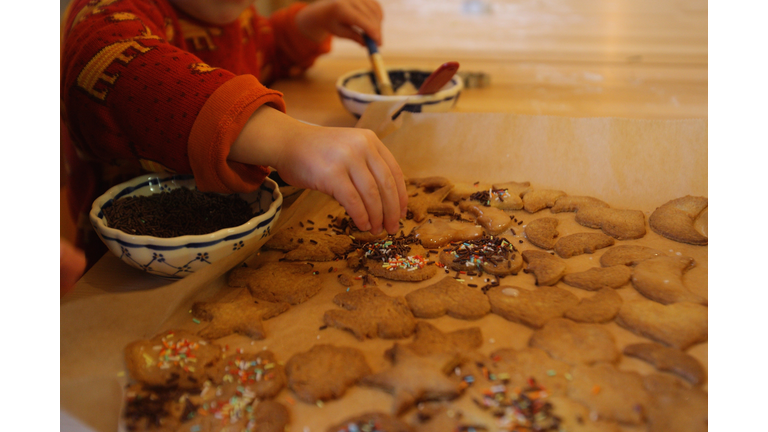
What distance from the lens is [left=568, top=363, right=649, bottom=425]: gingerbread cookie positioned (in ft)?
1.79

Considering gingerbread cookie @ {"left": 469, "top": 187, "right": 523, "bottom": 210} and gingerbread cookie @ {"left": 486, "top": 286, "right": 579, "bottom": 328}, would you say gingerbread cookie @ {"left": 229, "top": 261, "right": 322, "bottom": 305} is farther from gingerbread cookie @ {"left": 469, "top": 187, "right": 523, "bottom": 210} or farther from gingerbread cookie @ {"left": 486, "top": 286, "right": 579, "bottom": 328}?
gingerbread cookie @ {"left": 469, "top": 187, "right": 523, "bottom": 210}

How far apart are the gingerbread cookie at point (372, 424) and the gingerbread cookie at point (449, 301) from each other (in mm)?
190

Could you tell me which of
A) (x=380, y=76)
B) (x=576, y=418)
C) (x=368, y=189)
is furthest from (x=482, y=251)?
(x=380, y=76)

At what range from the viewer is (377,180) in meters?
0.77

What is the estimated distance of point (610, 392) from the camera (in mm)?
566

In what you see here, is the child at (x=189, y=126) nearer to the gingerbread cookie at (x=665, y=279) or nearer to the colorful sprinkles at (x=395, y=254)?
the colorful sprinkles at (x=395, y=254)

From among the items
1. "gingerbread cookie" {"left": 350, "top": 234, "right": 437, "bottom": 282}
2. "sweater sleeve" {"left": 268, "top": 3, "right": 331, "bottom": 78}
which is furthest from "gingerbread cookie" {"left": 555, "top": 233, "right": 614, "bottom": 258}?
"sweater sleeve" {"left": 268, "top": 3, "right": 331, "bottom": 78}

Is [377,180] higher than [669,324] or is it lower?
higher

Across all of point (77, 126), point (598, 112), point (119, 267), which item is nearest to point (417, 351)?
point (119, 267)

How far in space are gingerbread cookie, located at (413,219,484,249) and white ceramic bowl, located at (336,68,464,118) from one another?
36 centimetres

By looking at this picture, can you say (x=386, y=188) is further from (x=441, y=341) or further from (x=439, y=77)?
(x=439, y=77)

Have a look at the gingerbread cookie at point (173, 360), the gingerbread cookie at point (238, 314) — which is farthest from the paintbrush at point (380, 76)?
the gingerbread cookie at point (173, 360)

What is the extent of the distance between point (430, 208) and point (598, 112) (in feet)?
2.01

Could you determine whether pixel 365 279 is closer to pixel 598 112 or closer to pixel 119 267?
pixel 119 267
